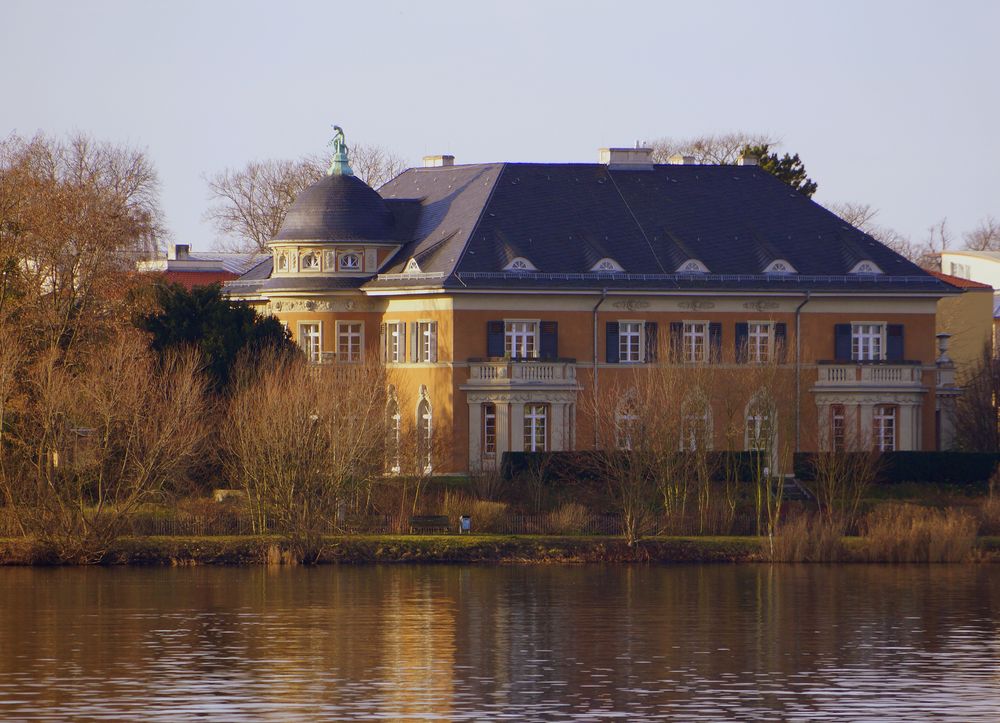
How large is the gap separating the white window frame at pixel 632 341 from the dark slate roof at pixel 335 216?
30.9 ft

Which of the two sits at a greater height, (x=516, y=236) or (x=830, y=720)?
(x=516, y=236)

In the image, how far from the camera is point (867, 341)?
7388 cm

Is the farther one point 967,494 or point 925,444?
point 925,444

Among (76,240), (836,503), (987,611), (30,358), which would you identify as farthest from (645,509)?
(76,240)

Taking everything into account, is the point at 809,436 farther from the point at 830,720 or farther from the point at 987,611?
the point at 830,720

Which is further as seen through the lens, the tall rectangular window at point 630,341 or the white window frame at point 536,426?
the tall rectangular window at point 630,341

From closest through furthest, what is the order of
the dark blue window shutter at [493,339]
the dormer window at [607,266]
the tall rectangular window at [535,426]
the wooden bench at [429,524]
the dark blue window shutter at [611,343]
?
the wooden bench at [429,524] < the tall rectangular window at [535,426] < the dark blue window shutter at [493,339] < the dark blue window shutter at [611,343] < the dormer window at [607,266]

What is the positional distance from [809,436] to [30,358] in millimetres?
26259

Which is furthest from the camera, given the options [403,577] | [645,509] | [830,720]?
[645,509]

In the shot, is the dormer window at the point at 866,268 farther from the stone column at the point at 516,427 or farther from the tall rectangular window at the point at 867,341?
the stone column at the point at 516,427

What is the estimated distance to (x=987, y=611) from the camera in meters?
45.8

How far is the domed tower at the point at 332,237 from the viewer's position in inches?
2948

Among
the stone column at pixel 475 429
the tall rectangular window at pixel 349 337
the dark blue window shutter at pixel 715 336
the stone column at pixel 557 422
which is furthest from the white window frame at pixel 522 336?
the tall rectangular window at pixel 349 337

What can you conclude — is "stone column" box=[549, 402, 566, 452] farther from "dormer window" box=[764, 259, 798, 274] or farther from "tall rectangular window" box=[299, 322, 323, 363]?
"tall rectangular window" box=[299, 322, 323, 363]
